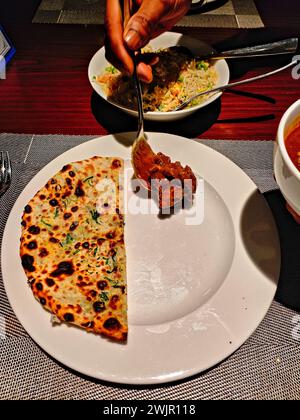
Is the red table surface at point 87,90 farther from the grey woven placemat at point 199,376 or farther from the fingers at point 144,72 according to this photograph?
the grey woven placemat at point 199,376

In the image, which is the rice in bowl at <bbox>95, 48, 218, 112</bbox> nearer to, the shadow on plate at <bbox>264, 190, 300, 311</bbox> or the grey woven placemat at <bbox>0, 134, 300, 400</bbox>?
the shadow on plate at <bbox>264, 190, 300, 311</bbox>

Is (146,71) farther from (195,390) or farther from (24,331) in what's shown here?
(195,390)

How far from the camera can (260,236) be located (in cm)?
193

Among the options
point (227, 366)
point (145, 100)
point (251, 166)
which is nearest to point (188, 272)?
point (227, 366)

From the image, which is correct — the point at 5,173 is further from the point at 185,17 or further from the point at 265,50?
the point at 185,17

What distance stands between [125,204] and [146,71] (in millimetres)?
952

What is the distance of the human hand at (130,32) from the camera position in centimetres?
227

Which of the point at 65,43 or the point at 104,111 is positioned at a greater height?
the point at 65,43

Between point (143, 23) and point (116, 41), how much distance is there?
0.23 metres

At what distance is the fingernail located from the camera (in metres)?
2.26

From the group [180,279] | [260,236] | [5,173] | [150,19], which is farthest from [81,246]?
[150,19]

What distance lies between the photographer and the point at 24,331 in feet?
5.76

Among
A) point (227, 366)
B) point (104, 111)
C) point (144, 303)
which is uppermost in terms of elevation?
point (104, 111)

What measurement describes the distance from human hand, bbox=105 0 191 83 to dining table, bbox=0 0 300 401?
407 mm
